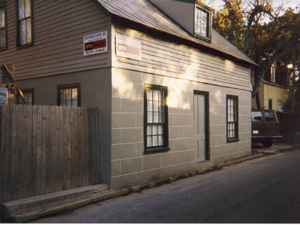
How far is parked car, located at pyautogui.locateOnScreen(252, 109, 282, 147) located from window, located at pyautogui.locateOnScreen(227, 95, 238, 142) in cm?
355

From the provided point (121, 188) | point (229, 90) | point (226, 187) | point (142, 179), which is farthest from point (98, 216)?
point (229, 90)

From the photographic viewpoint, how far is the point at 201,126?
1104 centimetres

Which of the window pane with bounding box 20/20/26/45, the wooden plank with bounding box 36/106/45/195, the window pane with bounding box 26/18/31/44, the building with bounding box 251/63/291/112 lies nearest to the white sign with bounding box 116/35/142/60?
the wooden plank with bounding box 36/106/45/195

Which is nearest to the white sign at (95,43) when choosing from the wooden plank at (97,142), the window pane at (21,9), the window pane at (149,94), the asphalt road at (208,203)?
the wooden plank at (97,142)

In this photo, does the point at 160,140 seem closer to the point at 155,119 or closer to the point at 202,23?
the point at 155,119

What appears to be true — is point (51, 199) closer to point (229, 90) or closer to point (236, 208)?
point (236, 208)

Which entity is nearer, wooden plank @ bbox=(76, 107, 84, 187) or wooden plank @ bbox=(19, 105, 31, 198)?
wooden plank @ bbox=(19, 105, 31, 198)

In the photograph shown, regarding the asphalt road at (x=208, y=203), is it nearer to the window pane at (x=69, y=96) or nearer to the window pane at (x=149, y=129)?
the window pane at (x=149, y=129)

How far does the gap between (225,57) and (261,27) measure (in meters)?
9.13

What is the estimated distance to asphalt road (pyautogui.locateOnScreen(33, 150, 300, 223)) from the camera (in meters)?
5.43

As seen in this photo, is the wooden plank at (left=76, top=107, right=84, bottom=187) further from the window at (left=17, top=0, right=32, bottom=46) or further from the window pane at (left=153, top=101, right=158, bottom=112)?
the window at (left=17, top=0, right=32, bottom=46)

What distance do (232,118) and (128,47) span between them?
23.6ft

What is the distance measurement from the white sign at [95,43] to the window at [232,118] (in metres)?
7.05

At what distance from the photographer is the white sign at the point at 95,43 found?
294 inches
